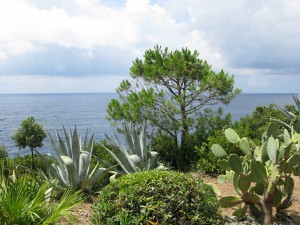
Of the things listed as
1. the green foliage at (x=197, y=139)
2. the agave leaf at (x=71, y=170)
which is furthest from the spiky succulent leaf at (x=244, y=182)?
the green foliage at (x=197, y=139)

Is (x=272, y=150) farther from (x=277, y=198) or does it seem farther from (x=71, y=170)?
(x=71, y=170)

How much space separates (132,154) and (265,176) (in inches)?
138

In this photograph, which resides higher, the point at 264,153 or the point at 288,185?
the point at 264,153

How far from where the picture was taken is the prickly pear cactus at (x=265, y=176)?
468 centimetres

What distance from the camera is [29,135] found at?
9797mm

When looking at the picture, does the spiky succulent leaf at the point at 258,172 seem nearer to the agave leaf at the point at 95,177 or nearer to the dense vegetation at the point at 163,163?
the dense vegetation at the point at 163,163

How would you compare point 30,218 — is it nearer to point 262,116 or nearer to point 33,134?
point 33,134

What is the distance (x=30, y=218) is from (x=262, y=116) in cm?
1012

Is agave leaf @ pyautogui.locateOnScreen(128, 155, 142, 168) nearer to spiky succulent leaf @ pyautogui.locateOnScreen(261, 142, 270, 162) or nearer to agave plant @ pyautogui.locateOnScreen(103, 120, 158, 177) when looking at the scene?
agave plant @ pyautogui.locateOnScreen(103, 120, 158, 177)

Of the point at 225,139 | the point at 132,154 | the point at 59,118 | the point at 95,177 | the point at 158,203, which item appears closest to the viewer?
the point at 158,203

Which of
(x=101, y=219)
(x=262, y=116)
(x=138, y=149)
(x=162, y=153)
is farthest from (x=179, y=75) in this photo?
(x=101, y=219)

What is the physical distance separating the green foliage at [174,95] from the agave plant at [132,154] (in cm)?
156

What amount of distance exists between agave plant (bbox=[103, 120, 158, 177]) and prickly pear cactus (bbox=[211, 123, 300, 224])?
2264 millimetres

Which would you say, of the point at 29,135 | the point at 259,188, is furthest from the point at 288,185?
the point at 29,135
